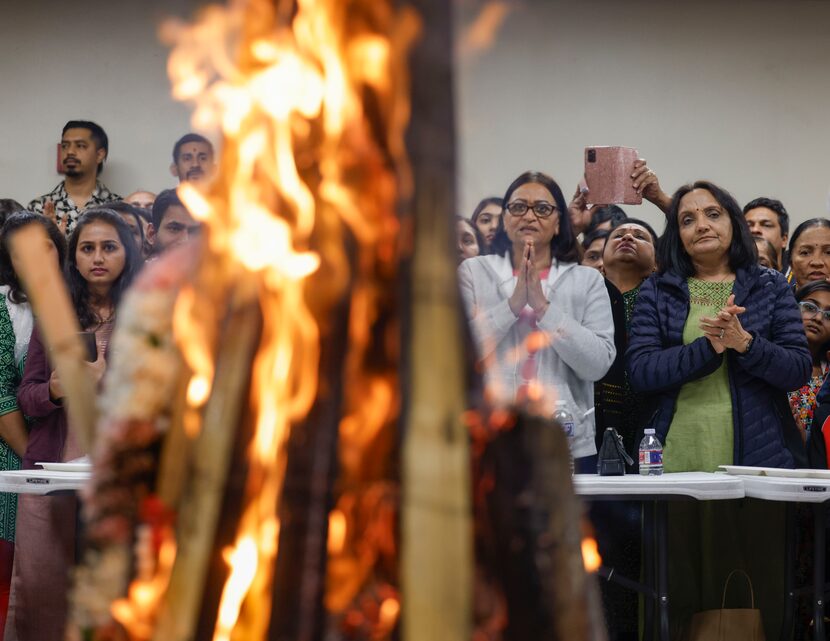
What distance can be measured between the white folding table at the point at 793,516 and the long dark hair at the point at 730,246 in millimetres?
830

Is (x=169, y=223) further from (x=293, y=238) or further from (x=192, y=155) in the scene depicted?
(x=293, y=238)

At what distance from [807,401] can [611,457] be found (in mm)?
1212

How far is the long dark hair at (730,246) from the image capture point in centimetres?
405

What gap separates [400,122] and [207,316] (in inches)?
15.3

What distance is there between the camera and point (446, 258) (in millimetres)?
1667

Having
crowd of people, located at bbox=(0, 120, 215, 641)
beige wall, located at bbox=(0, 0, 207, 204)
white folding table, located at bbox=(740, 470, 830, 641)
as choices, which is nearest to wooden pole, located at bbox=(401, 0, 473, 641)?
white folding table, located at bbox=(740, 470, 830, 641)

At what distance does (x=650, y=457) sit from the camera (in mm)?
3721

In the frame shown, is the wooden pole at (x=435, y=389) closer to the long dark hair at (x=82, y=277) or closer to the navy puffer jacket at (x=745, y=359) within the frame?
the navy puffer jacket at (x=745, y=359)

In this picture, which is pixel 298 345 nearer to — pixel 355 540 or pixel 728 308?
pixel 355 540

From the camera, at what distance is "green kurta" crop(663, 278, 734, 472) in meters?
3.87

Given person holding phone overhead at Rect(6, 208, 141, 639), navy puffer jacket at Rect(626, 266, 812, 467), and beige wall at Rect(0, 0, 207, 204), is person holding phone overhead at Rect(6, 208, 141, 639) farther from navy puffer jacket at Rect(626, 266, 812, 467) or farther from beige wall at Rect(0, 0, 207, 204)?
beige wall at Rect(0, 0, 207, 204)

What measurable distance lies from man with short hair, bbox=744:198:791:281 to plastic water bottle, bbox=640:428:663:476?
77.5 inches

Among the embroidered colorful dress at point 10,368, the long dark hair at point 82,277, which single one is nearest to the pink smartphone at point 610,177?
the long dark hair at point 82,277

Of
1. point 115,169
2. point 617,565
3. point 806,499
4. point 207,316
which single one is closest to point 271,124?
A: point 207,316
